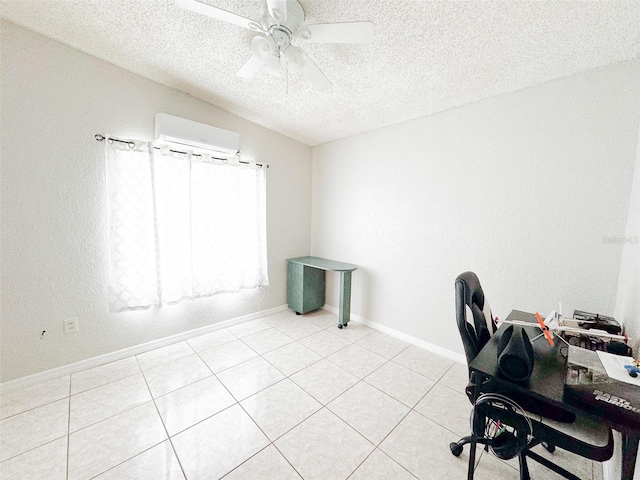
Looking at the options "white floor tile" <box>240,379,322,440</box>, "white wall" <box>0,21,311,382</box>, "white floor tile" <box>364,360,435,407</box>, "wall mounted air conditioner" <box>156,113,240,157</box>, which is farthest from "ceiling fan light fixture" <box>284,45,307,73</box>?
"white floor tile" <box>364,360,435,407</box>

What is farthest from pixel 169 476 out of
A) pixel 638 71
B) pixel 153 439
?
pixel 638 71

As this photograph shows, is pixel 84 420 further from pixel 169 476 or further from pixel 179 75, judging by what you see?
pixel 179 75

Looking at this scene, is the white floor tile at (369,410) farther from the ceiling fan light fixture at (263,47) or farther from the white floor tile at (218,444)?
the ceiling fan light fixture at (263,47)

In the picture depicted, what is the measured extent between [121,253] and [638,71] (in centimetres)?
394

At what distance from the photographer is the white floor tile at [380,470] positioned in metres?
1.20

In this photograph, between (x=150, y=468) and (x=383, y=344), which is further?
(x=383, y=344)

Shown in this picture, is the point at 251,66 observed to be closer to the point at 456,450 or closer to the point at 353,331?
the point at 456,450

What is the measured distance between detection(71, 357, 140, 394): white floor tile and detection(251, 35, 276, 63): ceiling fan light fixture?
2.56 m

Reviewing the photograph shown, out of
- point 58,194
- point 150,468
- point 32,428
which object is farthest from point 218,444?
point 58,194

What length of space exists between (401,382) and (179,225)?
250 cm

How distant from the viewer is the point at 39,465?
3.97 ft

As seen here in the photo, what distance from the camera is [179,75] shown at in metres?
2.04

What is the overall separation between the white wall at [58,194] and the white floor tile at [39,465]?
82cm

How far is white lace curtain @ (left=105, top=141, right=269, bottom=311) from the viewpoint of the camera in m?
2.03
